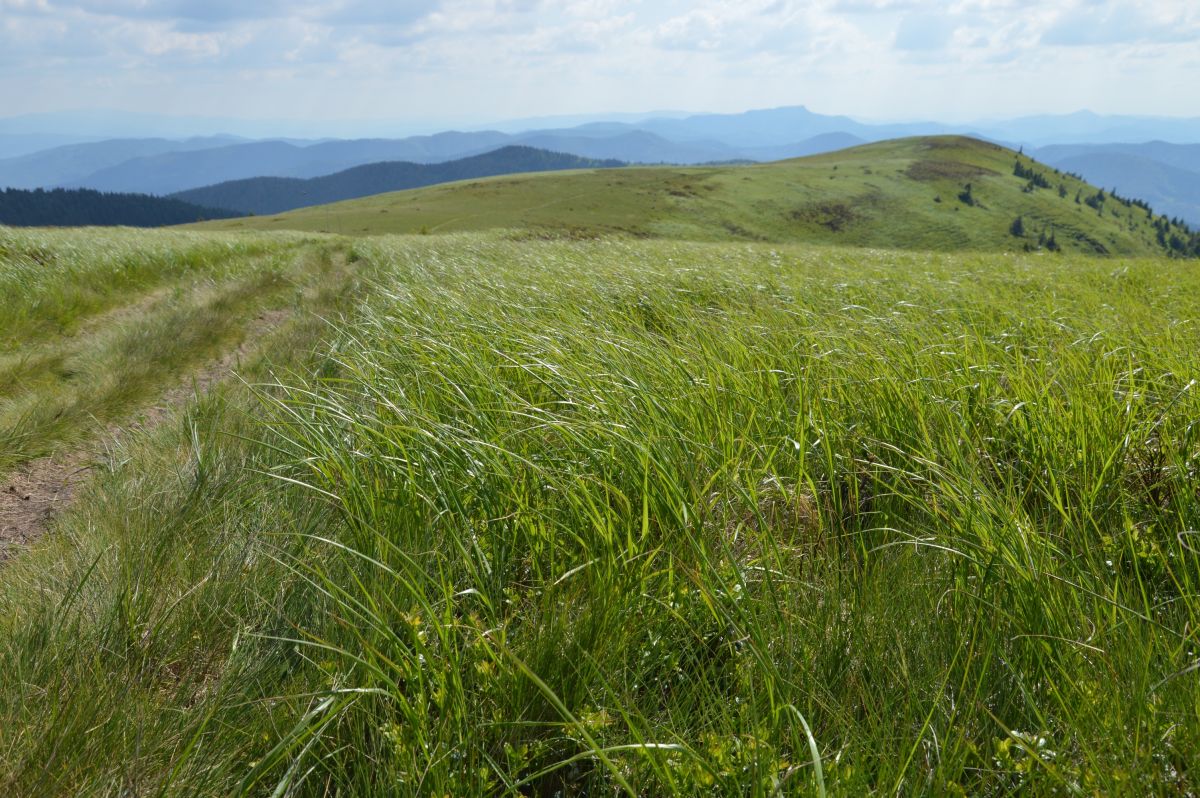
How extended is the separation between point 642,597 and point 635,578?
0.24ft

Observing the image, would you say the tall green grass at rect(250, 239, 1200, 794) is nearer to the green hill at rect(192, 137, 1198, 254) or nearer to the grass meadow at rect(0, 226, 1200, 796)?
the grass meadow at rect(0, 226, 1200, 796)

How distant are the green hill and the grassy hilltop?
73.5 m

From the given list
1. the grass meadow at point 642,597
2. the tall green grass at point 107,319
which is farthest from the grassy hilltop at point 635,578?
the tall green grass at point 107,319

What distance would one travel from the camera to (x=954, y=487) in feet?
7.28

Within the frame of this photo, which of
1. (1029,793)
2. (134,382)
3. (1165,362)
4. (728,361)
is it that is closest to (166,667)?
(1029,793)

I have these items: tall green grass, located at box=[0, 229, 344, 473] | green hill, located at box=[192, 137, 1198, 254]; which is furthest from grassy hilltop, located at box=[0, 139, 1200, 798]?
green hill, located at box=[192, 137, 1198, 254]

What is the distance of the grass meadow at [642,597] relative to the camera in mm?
1553

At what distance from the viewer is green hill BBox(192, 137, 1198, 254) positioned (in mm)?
91188

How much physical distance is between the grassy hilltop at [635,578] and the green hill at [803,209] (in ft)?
241

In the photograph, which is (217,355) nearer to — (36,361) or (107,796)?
(36,361)

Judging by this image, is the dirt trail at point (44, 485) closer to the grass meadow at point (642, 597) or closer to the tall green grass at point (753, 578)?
the grass meadow at point (642, 597)

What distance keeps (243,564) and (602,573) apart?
1.37 metres

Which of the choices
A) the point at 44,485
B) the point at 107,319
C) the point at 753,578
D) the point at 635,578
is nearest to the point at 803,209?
the point at 107,319

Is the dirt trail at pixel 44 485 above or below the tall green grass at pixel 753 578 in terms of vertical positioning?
below
